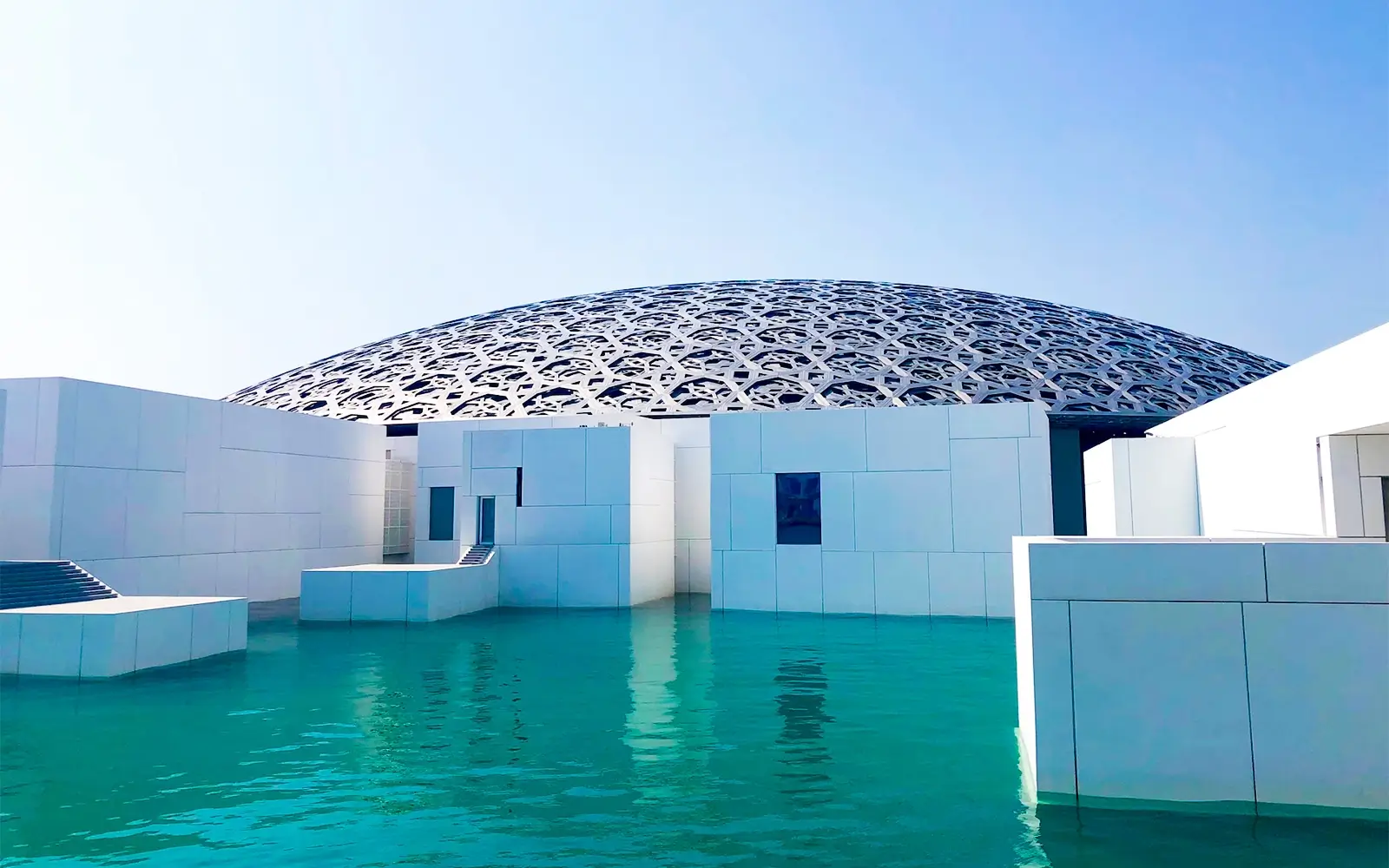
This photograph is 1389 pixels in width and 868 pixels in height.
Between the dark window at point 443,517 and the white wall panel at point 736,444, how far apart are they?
847 centimetres

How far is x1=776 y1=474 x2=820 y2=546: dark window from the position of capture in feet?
58.7

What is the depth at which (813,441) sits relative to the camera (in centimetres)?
1783

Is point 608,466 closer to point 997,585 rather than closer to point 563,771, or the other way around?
point 997,585

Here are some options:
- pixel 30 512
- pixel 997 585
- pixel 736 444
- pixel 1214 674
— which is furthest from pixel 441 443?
pixel 1214 674

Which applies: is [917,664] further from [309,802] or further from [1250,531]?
[309,802]

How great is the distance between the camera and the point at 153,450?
16906mm

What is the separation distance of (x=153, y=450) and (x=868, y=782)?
15127mm

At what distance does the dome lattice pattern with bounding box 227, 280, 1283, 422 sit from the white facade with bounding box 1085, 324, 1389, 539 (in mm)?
13171

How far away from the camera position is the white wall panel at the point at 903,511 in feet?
56.5

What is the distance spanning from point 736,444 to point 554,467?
3913 millimetres

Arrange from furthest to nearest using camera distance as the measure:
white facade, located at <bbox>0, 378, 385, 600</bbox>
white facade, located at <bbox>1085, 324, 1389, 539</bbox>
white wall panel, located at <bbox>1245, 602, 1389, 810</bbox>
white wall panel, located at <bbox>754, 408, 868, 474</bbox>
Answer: white wall panel, located at <bbox>754, 408, 868, 474</bbox>, white facade, located at <bbox>0, 378, 385, 600</bbox>, white facade, located at <bbox>1085, 324, 1389, 539</bbox>, white wall panel, located at <bbox>1245, 602, 1389, 810</bbox>

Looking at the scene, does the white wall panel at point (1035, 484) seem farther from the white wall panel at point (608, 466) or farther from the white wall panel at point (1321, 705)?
the white wall panel at point (1321, 705)

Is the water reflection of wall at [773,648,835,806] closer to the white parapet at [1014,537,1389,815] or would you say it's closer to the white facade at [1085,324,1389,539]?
the white parapet at [1014,537,1389,815]

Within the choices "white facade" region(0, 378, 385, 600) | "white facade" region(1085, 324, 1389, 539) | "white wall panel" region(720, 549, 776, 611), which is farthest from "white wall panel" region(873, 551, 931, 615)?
"white facade" region(0, 378, 385, 600)
